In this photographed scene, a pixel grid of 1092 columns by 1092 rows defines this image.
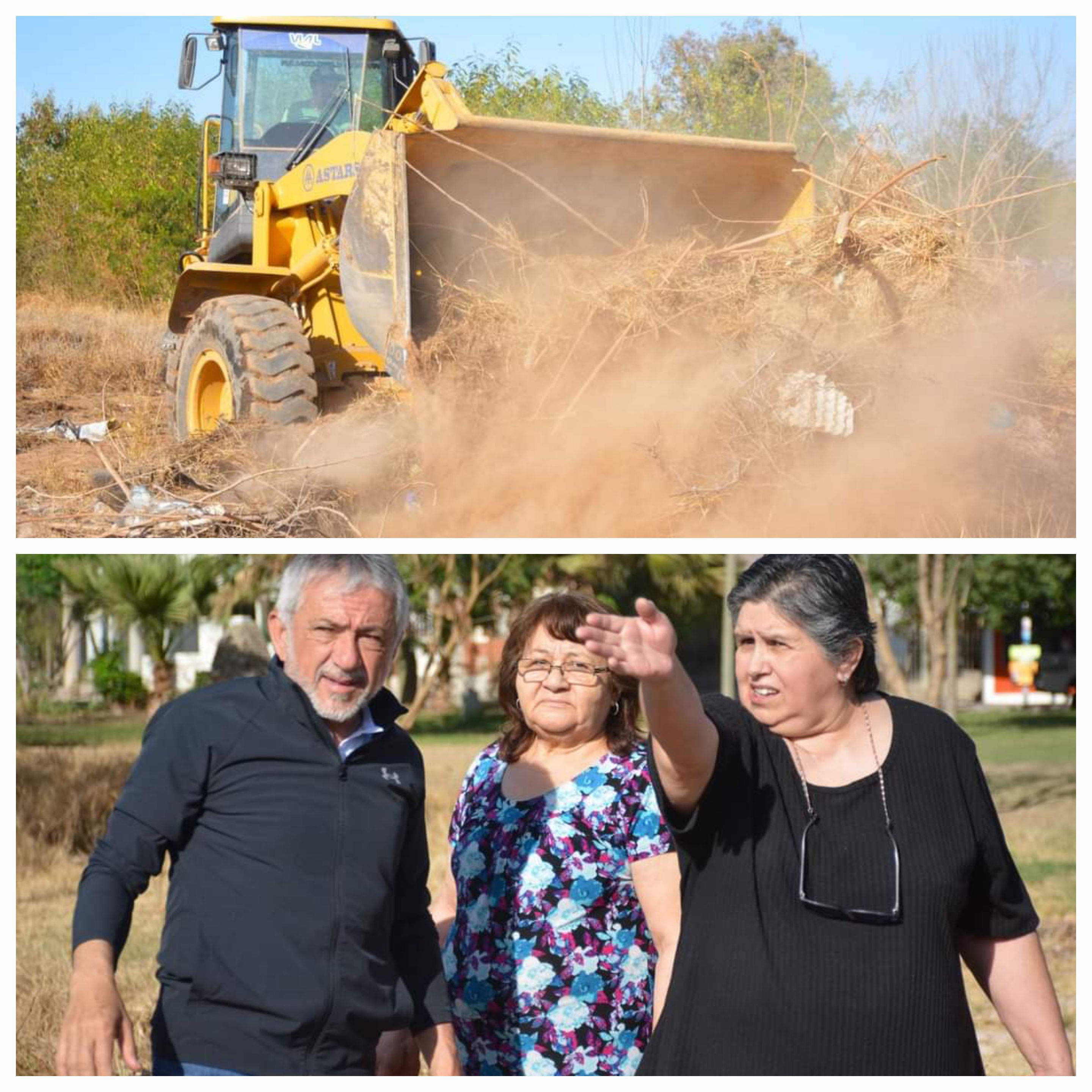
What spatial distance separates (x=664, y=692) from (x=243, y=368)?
502cm

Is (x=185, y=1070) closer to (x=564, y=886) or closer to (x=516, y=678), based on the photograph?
(x=564, y=886)

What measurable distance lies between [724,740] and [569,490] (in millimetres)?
3388

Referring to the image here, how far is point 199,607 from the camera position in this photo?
14148mm

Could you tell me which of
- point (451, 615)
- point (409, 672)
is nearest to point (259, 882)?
point (451, 615)

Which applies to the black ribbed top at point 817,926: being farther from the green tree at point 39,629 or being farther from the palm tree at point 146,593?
the green tree at point 39,629

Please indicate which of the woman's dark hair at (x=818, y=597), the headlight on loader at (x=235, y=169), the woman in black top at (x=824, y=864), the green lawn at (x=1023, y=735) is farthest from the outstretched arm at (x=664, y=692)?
the green lawn at (x=1023, y=735)

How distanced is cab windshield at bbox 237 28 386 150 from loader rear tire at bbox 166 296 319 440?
1.38 metres

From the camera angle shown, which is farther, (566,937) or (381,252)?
(381,252)

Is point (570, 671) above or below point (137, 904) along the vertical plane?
above

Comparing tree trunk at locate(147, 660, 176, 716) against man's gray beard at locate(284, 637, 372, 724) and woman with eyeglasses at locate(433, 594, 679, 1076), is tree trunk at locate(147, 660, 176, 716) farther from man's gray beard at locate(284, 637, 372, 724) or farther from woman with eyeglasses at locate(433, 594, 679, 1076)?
man's gray beard at locate(284, 637, 372, 724)

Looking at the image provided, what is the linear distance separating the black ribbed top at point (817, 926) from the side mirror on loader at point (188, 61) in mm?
6963

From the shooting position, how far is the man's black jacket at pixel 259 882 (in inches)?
97.4

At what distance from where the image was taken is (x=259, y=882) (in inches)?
99.3
